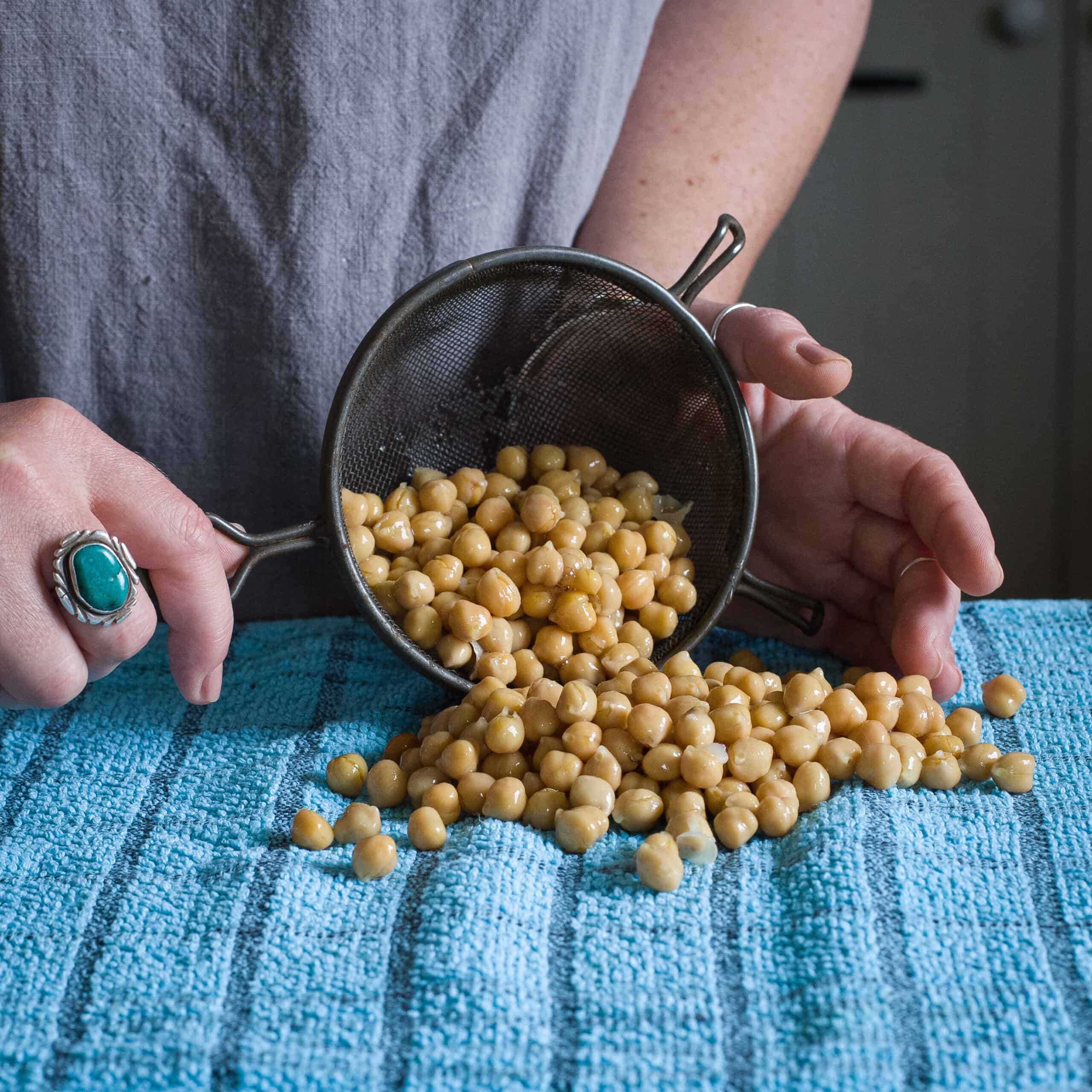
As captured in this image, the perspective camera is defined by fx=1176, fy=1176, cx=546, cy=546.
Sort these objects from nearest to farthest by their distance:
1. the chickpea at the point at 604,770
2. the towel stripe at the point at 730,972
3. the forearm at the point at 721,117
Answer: the towel stripe at the point at 730,972 → the chickpea at the point at 604,770 → the forearm at the point at 721,117

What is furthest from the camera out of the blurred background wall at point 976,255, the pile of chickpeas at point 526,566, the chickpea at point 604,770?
the blurred background wall at point 976,255

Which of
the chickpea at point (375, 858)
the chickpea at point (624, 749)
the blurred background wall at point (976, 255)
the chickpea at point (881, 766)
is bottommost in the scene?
the blurred background wall at point (976, 255)

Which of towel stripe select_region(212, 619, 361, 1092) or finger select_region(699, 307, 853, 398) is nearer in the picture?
towel stripe select_region(212, 619, 361, 1092)

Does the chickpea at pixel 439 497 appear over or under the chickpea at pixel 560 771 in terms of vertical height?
over

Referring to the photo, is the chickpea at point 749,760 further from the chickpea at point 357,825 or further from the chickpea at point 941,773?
the chickpea at point 357,825

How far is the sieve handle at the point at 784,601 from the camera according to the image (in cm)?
94

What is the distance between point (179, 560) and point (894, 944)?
0.47 metres

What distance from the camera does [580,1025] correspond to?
0.56 metres

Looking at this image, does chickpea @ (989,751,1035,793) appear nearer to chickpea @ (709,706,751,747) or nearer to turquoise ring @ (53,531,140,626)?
chickpea @ (709,706,751,747)

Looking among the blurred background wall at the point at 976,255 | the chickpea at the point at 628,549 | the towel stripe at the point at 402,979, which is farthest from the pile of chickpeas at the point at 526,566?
the blurred background wall at the point at 976,255

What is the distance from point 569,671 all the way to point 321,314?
1.32ft

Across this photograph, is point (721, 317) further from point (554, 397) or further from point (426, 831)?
point (426, 831)

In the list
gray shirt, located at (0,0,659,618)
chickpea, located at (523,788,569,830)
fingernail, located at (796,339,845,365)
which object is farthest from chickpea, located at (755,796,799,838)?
gray shirt, located at (0,0,659,618)

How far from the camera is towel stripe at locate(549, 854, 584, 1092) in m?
0.54
